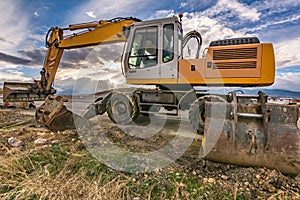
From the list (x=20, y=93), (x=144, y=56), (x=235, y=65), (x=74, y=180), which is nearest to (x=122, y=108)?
(x=144, y=56)

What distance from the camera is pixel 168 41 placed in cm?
487

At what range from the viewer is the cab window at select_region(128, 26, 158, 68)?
494 cm

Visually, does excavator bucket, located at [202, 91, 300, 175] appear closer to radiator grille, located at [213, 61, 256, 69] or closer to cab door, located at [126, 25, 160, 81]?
radiator grille, located at [213, 61, 256, 69]

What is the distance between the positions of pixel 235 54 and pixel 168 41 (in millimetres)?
1589

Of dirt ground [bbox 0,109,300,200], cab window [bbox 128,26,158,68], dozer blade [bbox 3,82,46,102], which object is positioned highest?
cab window [bbox 128,26,158,68]

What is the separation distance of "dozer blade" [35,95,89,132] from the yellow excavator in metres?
0.02

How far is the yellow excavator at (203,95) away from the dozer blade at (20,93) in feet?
10.2

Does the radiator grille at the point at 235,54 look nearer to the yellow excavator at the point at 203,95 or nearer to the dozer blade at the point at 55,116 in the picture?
the yellow excavator at the point at 203,95

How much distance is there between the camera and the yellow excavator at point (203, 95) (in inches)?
96.0

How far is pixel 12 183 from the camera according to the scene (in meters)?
2.11

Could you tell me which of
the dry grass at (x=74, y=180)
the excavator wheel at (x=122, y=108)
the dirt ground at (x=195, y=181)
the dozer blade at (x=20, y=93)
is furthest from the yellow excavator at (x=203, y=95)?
the dozer blade at (x=20, y=93)

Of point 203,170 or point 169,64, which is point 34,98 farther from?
point 203,170

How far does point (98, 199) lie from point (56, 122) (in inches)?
102

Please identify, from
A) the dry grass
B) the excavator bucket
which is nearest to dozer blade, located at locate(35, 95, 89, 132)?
the dry grass
